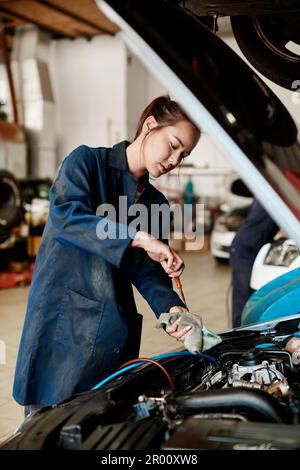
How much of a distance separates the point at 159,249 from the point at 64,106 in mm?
8036

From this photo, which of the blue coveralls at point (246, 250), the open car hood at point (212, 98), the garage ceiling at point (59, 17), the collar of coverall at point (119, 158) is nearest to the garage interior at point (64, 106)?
the garage ceiling at point (59, 17)

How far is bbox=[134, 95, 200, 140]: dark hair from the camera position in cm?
151

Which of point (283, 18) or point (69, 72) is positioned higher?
point (69, 72)

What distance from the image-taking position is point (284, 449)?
3.07 ft

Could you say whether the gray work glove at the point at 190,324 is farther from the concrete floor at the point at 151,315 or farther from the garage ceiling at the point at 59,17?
the garage ceiling at the point at 59,17

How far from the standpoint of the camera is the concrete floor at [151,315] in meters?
2.83

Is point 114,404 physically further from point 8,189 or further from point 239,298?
point 8,189

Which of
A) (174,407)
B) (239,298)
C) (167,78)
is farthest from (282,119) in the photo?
(239,298)

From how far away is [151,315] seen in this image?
4.77 m

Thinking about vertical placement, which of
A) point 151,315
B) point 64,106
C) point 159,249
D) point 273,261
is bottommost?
point 151,315

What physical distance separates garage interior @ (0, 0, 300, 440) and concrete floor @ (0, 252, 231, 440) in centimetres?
7

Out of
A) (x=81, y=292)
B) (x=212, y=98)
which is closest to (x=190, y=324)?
(x=81, y=292)

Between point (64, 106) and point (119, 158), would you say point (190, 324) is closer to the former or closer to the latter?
point (119, 158)
